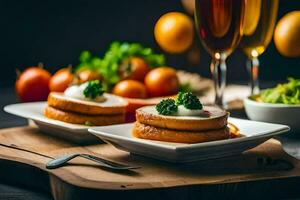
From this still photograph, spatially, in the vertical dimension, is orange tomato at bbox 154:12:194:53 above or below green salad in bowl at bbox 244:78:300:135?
above

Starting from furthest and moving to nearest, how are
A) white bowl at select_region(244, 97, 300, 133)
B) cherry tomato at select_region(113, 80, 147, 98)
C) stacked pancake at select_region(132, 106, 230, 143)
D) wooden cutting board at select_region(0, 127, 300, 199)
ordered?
cherry tomato at select_region(113, 80, 147, 98), white bowl at select_region(244, 97, 300, 133), stacked pancake at select_region(132, 106, 230, 143), wooden cutting board at select_region(0, 127, 300, 199)

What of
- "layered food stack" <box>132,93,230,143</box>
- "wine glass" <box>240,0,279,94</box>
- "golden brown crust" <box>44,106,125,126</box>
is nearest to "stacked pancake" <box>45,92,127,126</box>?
"golden brown crust" <box>44,106,125,126</box>

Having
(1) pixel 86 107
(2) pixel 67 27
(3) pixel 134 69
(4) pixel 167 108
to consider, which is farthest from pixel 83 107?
(2) pixel 67 27

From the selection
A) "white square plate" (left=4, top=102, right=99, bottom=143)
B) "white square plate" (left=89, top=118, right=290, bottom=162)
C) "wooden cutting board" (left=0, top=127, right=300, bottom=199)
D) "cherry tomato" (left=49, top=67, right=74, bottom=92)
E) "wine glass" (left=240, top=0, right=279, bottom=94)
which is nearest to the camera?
"wooden cutting board" (left=0, top=127, right=300, bottom=199)

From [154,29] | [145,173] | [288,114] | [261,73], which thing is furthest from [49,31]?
[145,173]

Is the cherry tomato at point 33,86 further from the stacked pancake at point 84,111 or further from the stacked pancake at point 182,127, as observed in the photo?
the stacked pancake at point 182,127

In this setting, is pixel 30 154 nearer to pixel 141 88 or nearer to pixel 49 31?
pixel 141 88

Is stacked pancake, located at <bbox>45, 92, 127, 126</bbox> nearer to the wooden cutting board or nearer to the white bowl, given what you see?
the wooden cutting board

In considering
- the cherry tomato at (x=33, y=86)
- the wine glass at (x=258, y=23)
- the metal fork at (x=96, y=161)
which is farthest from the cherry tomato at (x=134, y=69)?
the metal fork at (x=96, y=161)
